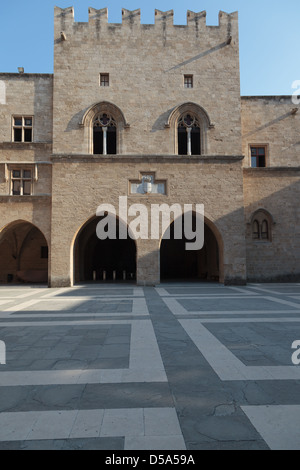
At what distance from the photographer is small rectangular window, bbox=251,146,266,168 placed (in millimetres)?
18203

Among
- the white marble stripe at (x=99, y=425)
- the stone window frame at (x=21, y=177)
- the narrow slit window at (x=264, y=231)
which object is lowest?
the white marble stripe at (x=99, y=425)

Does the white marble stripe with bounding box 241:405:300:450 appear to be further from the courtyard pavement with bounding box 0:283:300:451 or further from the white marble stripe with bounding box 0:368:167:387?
the white marble stripe with bounding box 0:368:167:387

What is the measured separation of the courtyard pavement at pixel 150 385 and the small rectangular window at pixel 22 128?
12.9m

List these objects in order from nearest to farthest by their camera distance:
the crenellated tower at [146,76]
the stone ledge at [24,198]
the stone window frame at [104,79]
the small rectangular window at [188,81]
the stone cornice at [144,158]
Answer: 1. the stone cornice at [144,158]
2. the stone ledge at [24,198]
3. the crenellated tower at [146,76]
4. the stone window frame at [104,79]
5. the small rectangular window at [188,81]

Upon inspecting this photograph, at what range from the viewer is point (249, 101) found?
1820cm

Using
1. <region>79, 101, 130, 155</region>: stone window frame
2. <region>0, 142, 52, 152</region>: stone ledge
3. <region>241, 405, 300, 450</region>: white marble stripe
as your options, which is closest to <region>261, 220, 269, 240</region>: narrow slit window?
<region>79, 101, 130, 155</region>: stone window frame

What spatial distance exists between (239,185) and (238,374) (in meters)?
13.9

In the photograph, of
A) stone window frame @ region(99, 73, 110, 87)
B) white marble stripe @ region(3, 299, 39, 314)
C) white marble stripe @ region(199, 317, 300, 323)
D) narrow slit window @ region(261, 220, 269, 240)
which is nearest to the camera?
white marble stripe @ region(199, 317, 300, 323)

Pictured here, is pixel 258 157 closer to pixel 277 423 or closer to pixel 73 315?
pixel 73 315

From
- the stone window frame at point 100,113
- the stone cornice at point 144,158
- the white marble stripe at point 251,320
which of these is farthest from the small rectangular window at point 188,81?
the white marble stripe at point 251,320

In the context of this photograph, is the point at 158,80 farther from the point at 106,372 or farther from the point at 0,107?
the point at 106,372

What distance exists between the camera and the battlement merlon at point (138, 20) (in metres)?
16.7

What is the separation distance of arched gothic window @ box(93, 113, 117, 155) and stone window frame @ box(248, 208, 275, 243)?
8.62 metres

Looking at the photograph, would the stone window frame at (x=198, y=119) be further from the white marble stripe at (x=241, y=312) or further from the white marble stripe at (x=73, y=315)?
the white marble stripe at (x=73, y=315)
